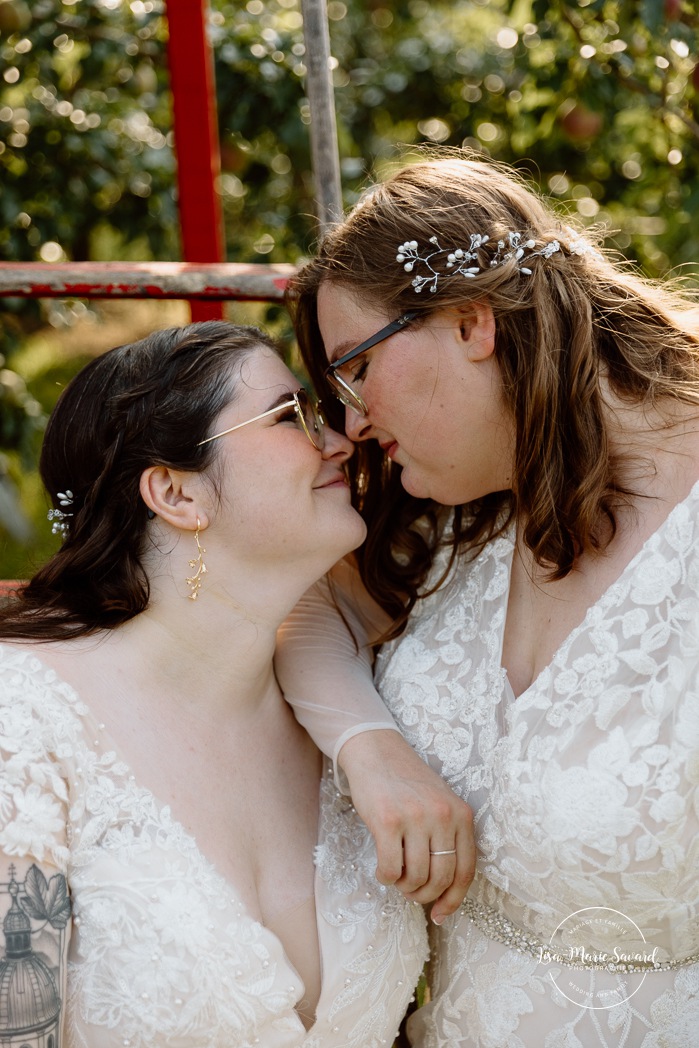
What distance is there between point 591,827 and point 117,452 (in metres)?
1.03

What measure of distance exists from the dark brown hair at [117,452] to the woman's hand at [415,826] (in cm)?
51

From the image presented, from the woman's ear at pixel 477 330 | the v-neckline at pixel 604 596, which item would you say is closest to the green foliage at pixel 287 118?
the woman's ear at pixel 477 330

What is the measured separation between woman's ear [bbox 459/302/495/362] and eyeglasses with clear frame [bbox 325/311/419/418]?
9 cm

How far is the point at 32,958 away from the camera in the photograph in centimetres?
175

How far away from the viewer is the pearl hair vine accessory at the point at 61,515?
2.16m

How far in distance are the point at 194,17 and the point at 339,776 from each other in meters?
2.03

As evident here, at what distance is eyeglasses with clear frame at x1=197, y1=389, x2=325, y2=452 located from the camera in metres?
2.07

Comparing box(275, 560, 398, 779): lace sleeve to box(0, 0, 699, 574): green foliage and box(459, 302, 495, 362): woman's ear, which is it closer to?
box(459, 302, 495, 362): woman's ear

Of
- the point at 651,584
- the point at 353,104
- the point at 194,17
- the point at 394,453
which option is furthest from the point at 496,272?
the point at 353,104

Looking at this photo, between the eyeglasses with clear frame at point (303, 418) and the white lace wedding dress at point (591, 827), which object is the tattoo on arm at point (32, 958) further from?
the eyeglasses with clear frame at point (303, 418)

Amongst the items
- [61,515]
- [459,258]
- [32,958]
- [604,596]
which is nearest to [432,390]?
[459,258]

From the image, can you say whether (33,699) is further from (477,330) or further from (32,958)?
(477,330)

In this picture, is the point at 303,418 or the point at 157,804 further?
the point at 303,418

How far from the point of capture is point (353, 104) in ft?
14.8
